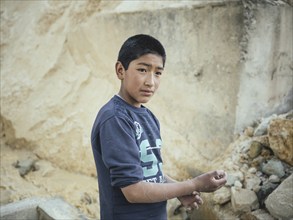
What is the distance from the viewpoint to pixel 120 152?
1.13 m

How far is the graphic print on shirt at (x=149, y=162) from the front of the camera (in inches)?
50.5

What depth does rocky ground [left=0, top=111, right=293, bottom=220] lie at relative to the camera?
2.40 meters

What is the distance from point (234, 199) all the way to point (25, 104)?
258 centimetres

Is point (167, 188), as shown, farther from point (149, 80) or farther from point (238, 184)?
point (238, 184)

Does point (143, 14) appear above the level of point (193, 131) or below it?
above

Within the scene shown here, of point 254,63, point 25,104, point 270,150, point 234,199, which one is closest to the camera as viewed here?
point 234,199

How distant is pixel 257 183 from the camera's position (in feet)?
8.39

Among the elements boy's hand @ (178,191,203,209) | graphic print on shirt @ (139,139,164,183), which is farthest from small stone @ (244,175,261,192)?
graphic print on shirt @ (139,139,164,183)

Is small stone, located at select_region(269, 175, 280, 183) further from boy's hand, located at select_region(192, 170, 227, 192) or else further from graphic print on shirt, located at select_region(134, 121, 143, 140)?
graphic print on shirt, located at select_region(134, 121, 143, 140)

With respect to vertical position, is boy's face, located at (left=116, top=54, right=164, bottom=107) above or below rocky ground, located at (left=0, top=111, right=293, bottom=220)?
above

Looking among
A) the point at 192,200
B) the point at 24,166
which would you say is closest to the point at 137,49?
the point at 192,200

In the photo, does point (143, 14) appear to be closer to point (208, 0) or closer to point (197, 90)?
point (208, 0)

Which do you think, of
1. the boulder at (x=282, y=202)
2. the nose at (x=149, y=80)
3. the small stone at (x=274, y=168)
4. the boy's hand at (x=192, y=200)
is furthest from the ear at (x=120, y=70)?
the small stone at (x=274, y=168)

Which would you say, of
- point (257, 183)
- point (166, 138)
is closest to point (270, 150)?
point (257, 183)
